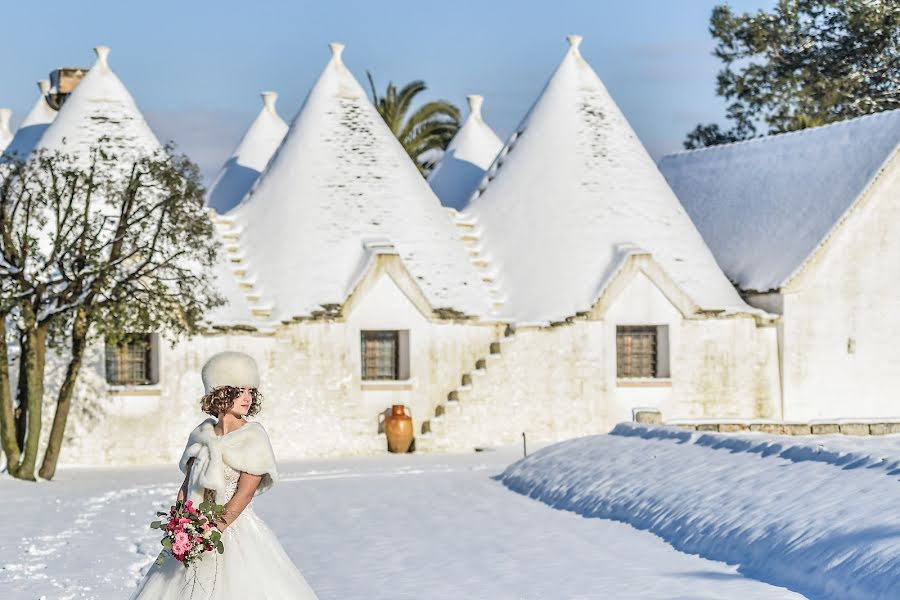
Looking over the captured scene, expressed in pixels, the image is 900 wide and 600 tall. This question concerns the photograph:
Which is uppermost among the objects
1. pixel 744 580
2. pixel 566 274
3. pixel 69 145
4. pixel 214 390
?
pixel 69 145

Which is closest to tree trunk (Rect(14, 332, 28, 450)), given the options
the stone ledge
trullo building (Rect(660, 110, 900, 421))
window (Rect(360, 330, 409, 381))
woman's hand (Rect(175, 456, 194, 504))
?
window (Rect(360, 330, 409, 381))

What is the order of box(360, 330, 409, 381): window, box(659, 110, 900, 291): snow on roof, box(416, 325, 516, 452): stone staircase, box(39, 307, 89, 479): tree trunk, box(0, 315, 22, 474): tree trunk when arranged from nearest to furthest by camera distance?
box(0, 315, 22, 474): tree trunk
box(39, 307, 89, 479): tree trunk
box(416, 325, 516, 452): stone staircase
box(360, 330, 409, 381): window
box(659, 110, 900, 291): snow on roof

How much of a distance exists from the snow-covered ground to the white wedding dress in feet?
13.7

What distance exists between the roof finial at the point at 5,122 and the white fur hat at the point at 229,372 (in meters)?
33.9

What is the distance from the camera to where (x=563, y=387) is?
2883cm

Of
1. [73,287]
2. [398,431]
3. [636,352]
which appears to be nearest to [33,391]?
[73,287]

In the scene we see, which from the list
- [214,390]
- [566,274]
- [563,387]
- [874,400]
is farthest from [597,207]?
[214,390]

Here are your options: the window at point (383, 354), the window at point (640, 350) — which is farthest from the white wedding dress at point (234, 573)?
the window at point (640, 350)

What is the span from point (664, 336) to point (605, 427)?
2.14 m

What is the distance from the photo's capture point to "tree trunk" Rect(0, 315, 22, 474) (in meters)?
22.7

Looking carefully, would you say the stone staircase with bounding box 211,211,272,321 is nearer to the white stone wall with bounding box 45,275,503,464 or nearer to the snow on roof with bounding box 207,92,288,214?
the white stone wall with bounding box 45,275,503,464

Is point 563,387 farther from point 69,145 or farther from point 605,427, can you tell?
point 69,145

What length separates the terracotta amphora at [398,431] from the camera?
27.5 meters

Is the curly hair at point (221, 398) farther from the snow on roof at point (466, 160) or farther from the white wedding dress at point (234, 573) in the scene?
the snow on roof at point (466, 160)
